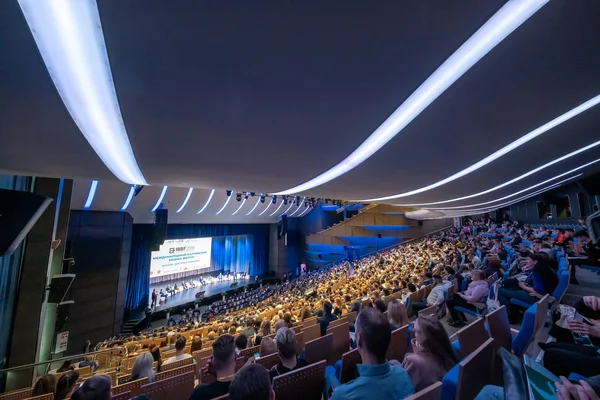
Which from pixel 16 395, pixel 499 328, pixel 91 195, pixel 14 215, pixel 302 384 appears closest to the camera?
pixel 302 384

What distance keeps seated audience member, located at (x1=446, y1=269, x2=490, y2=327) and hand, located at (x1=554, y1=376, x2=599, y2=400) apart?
371cm

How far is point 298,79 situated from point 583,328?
10.1 feet

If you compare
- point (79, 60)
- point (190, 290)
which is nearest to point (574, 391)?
point (79, 60)

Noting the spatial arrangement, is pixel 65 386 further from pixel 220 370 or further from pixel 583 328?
pixel 583 328

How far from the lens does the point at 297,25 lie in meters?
1.19

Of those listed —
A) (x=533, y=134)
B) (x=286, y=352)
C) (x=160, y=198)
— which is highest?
(x=160, y=198)

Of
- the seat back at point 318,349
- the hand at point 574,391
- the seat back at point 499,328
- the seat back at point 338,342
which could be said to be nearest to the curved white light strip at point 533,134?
the seat back at point 499,328

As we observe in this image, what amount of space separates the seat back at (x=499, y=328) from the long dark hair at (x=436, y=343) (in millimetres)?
801

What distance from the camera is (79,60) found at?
4.75ft

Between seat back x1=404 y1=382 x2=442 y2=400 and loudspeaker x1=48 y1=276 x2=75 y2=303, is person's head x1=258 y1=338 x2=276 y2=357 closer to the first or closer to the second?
seat back x1=404 y1=382 x2=442 y2=400

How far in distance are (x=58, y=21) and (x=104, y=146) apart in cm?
196

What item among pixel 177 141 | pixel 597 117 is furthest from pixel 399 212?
pixel 177 141

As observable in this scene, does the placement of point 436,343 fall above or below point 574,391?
below

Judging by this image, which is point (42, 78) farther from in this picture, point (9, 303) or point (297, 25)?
point (9, 303)
